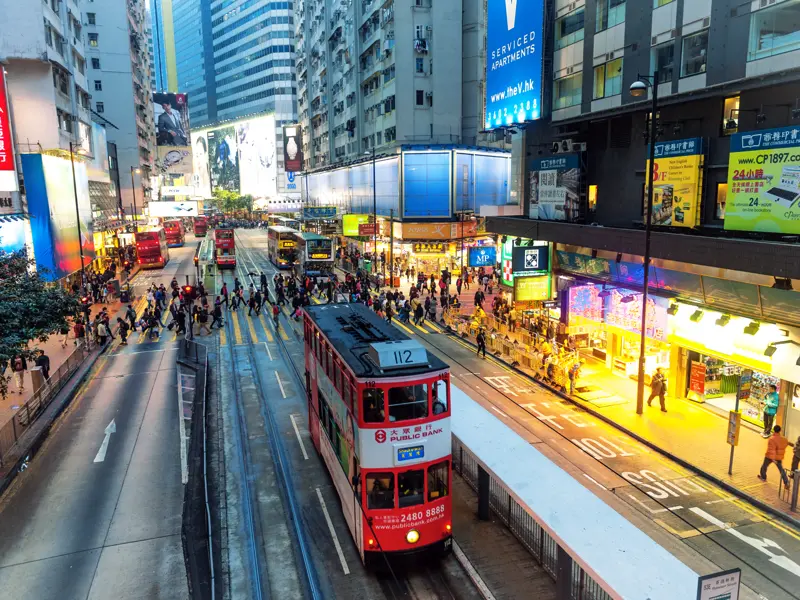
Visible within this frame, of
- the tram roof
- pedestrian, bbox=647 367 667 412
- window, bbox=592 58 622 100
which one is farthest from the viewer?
window, bbox=592 58 622 100

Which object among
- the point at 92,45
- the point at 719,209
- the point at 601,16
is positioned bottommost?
the point at 719,209

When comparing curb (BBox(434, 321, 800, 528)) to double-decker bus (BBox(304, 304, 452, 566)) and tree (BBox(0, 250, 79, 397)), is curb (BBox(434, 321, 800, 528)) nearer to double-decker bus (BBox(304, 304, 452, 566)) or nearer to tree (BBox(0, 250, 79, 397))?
A: double-decker bus (BBox(304, 304, 452, 566))

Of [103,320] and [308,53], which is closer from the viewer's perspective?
[103,320]

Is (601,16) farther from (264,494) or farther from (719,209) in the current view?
(264,494)

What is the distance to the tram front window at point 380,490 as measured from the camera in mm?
10484

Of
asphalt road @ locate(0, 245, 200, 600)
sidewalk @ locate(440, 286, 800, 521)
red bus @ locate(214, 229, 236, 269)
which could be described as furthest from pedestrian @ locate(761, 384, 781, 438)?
red bus @ locate(214, 229, 236, 269)

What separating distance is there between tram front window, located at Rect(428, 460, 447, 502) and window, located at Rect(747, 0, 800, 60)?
574 inches

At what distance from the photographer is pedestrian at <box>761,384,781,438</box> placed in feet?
54.9

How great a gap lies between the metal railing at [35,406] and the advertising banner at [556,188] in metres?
A: 21.4

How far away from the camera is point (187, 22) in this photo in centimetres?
19212

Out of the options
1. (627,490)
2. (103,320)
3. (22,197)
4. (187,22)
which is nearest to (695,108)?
(627,490)

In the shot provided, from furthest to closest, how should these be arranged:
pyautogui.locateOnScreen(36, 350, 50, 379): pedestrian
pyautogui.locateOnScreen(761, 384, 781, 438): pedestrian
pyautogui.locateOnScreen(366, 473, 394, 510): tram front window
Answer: pyautogui.locateOnScreen(36, 350, 50, 379): pedestrian < pyautogui.locateOnScreen(761, 384, 781, 438): pedestrian < pyautogui.locateOnScreen(366, 473, 394, 510): tram front window

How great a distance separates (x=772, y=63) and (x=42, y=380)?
25.6 meters

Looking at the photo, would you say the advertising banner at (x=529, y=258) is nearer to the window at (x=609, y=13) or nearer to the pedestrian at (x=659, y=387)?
the pedestrian at (x=659, y=387)
